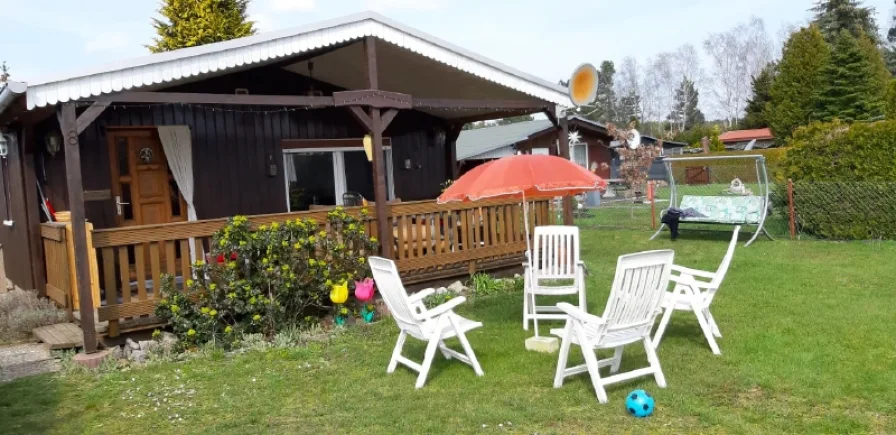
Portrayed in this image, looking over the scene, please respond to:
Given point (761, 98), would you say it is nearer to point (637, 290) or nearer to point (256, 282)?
point (256, 282)

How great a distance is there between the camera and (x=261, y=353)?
5629 mm

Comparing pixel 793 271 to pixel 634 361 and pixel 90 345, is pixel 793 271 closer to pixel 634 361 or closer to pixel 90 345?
pixel 634 361

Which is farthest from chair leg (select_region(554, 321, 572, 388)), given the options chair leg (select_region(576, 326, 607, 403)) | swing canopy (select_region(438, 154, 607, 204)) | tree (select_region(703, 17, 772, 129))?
tree (select_region(703, 17, 772, 129))

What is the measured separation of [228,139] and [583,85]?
4.67m

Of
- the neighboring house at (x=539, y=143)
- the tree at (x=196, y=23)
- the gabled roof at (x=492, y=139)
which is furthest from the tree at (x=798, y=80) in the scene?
the tree at (x=196, y=23)

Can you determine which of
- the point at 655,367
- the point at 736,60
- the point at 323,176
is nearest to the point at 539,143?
the point at 323,176

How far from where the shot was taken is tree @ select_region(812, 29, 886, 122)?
96.6ft

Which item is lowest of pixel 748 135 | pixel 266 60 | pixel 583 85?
pixel 583 85

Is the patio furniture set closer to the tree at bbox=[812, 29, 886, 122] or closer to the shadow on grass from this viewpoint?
the shadow on grass

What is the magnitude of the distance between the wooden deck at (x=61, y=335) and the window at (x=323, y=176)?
3702mm

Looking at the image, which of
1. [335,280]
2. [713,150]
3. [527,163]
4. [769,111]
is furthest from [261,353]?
[769,111]

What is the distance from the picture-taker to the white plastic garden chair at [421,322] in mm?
4594

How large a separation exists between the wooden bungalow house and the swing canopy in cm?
184

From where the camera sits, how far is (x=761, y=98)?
39.1 meters
